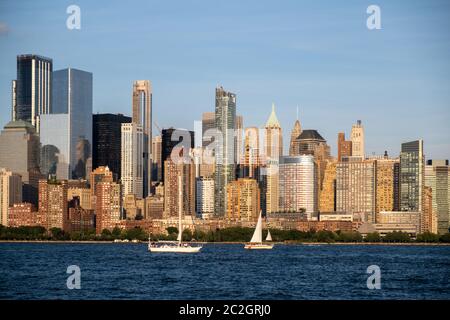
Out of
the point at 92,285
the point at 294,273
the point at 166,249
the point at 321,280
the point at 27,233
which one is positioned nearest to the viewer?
the point at 92,285

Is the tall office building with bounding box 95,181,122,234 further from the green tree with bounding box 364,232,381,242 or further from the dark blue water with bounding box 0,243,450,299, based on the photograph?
the dark blue water with bounding box 0,243,450,299

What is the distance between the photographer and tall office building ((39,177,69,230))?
189725 millimetres

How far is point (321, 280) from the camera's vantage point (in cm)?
5331

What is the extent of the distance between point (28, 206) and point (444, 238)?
8514 centimetres

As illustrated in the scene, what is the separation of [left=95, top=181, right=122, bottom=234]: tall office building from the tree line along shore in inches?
220

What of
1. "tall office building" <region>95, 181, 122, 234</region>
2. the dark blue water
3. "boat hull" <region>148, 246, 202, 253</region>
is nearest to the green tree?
"tall office building" <region>95, 181, 122, 234</region>

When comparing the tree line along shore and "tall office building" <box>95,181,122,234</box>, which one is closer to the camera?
the tree line along shore

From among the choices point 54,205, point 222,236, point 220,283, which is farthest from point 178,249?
point 54,205

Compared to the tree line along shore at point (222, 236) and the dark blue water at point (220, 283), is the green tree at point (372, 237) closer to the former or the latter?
the tree line along shore at point (222, 236)

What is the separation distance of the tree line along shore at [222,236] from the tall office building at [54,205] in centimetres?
716

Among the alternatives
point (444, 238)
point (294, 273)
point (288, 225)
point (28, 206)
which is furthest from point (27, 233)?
point (294, 273)
